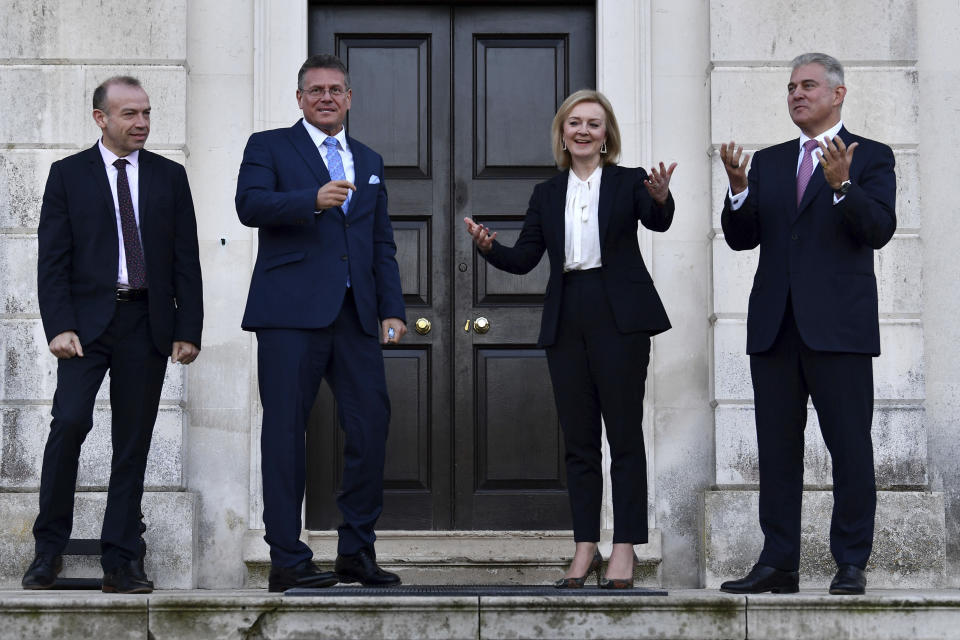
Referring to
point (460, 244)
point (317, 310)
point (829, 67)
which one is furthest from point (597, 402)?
point (460, 244)

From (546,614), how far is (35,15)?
4.12 metres

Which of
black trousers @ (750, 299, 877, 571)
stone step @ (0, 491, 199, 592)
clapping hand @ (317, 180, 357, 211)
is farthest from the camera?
stone step @ (0, 491, 199, 592)

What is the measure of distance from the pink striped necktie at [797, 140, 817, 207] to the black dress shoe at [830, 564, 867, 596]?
133 centimetres

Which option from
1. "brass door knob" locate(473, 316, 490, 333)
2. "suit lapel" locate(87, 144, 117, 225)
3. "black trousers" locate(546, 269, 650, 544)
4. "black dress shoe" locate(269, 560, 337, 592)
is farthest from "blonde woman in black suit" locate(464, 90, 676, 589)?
"brass door knob" locate(473, 316, 490, 333)

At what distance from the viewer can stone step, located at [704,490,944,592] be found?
21.5ft

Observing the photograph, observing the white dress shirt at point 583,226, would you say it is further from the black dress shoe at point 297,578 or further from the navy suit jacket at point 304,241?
the black dress shoe at point 297,578

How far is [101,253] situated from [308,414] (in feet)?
3.33

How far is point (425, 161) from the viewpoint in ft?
23.9

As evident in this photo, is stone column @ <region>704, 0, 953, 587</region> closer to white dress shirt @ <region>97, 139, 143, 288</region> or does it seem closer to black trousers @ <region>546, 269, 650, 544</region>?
black trousers @ <region>546, 269, 650, 544</region>

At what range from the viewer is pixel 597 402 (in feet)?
17.7

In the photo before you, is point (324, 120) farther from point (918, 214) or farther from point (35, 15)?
point (918, 214)

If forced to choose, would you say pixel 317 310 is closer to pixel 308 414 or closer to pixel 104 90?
pixel 308 414

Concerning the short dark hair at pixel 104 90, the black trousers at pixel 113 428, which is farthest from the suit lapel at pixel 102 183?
the black trousers at pixel 113 428

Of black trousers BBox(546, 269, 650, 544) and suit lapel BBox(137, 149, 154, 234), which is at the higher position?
suit lapel BBox(137, 149, 154, 234)
